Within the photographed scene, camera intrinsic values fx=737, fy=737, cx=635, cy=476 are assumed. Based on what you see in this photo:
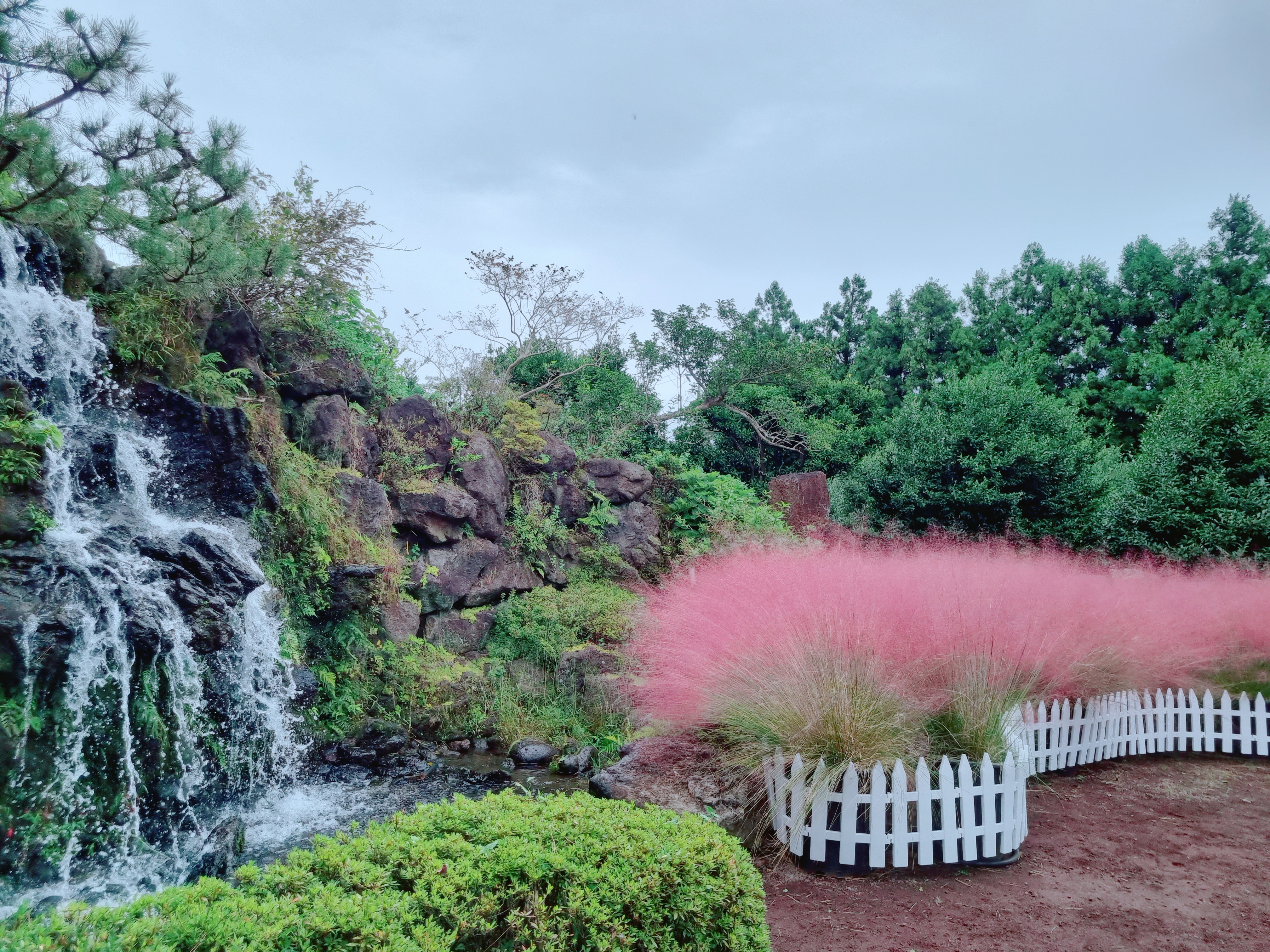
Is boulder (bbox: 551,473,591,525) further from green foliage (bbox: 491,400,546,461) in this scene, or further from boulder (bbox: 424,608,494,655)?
boulder (bbox: 424,608,494,655)

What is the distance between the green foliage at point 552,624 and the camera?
28.7 ft

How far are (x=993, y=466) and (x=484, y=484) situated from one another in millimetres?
7183

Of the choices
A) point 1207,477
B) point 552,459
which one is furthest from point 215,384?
point 1207,477

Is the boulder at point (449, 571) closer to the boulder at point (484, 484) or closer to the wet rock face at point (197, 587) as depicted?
the boulder at point (484, 484)

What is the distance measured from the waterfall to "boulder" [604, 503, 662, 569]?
224 inches

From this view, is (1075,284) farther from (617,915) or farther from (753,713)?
(617,915)

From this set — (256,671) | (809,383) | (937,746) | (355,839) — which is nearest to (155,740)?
(256,671)

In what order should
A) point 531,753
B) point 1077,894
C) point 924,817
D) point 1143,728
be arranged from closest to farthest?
1. point 1077,894
2. point 924,817
3. point 1143,728
4. point 531,753

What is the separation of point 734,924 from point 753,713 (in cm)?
155

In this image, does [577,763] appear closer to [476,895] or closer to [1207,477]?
[476,895]

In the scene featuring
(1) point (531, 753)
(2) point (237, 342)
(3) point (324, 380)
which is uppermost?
(2) point (237, 342)

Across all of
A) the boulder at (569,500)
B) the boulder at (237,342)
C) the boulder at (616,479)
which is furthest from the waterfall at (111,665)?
the boulder at (616,479)

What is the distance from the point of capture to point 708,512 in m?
12.5

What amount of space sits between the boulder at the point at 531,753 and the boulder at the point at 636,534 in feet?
14.4
